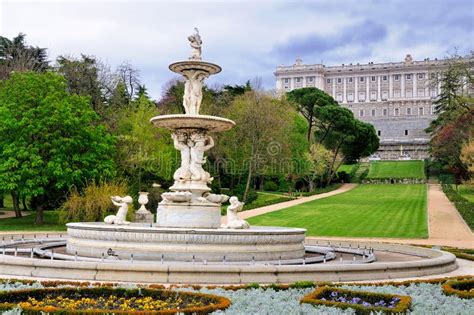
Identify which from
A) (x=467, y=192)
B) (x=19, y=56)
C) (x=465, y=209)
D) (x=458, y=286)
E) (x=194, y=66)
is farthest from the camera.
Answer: (x=467, y=192)

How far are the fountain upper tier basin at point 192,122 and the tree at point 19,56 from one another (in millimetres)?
31562

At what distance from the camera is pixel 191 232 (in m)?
14.5

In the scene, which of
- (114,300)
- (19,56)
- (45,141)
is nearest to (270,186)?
(19,56)

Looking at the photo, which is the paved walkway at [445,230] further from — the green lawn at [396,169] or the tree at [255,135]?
the green lawn at [396,169]

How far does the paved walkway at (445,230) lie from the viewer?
25.9 metres

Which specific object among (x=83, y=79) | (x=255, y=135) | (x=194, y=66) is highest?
(x=83, y=79)

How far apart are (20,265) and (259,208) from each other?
33543mm

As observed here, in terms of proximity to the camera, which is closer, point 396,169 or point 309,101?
point 309,101

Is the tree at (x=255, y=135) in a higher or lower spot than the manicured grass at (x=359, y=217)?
higher

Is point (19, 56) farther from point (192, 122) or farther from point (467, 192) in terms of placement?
point (467, 192)

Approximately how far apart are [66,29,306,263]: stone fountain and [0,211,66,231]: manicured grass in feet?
49.3

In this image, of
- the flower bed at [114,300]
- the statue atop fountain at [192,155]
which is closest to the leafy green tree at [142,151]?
the statue atop fountain at [192,155]

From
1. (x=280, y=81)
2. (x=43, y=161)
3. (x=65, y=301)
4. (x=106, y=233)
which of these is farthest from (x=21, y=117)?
(x=280, y=81)

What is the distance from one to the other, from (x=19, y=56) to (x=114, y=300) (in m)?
45.6
